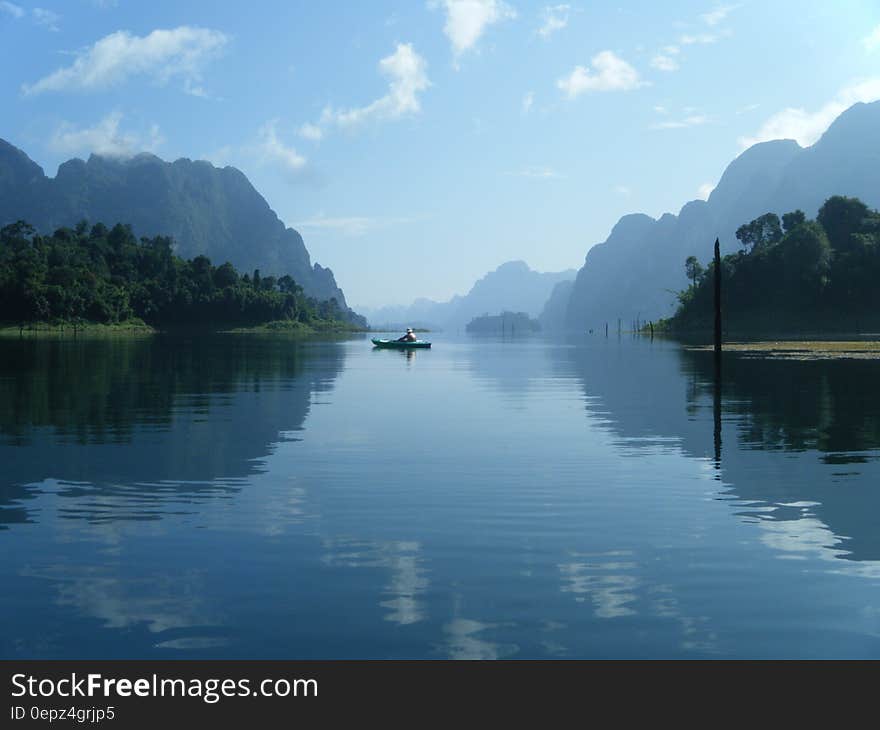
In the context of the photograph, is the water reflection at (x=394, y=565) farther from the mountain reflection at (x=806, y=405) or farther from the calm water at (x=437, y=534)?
the mountain reflection at (x=806, y=405)

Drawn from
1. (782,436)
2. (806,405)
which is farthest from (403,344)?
(782,436)

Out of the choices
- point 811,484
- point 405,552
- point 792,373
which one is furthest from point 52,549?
point 792,373

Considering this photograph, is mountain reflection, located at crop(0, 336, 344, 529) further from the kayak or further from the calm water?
the kayak

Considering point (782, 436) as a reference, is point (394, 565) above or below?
below

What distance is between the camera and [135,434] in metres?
32.6

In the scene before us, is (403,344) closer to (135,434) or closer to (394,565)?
(135,434)

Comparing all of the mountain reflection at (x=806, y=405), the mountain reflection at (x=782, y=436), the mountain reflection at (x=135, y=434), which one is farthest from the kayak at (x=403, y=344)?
the mountain reflection at (x=135, y=434)

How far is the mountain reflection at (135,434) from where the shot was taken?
21859mm

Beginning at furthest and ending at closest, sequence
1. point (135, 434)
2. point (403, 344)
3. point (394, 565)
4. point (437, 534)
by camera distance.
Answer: point (403, 344) → point (135, 434) → point (437, 534) → point (394, 565)

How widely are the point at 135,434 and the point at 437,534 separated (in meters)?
18.4

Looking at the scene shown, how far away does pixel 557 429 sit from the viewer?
3612cm

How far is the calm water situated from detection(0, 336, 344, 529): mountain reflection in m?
0.17

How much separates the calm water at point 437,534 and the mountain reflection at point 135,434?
17 centimetres
